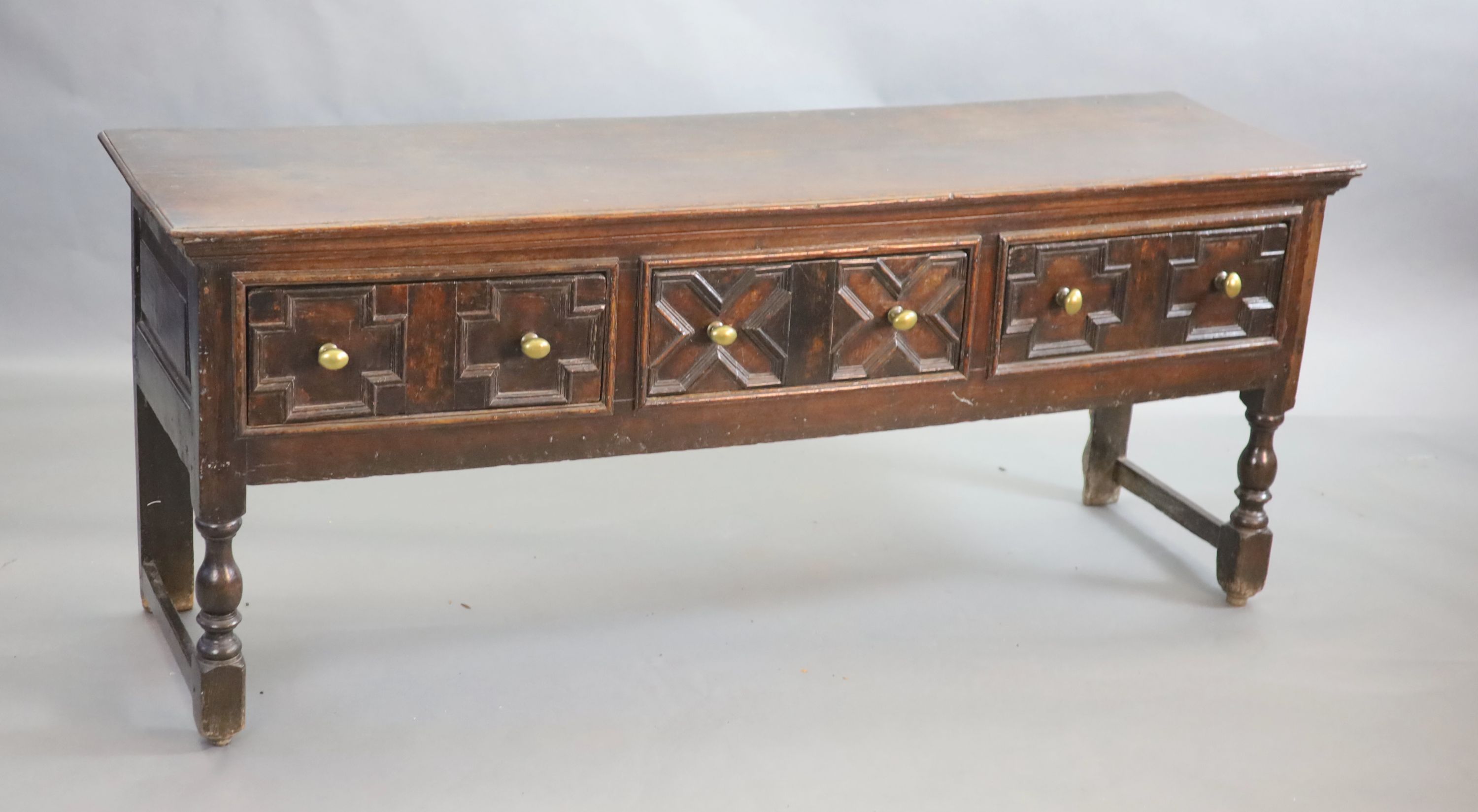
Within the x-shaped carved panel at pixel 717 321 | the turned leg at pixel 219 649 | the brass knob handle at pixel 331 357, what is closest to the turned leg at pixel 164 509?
the turned leg at pixel 219 649

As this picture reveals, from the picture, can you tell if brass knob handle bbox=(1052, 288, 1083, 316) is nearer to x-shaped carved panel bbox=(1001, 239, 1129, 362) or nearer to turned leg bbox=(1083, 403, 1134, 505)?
x-shaped carved panel bbox=(1001, 239, 1129, 362)

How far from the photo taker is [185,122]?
4930 millimetres

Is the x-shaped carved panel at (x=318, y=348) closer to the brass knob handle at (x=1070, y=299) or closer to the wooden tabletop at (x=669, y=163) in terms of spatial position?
the wooden tabletop at (x=669, y=163)

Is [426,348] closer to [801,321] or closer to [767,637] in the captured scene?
[801,321]

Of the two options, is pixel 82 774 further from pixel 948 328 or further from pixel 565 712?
pixel 948 328

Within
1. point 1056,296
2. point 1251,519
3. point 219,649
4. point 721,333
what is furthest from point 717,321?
point 1251,519

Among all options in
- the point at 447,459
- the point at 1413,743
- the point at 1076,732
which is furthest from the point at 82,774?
the point at 1413,743

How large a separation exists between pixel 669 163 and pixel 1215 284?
1081 mm

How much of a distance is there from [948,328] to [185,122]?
7.83ft

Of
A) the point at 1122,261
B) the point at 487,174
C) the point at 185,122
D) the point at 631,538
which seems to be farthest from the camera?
the point at 185,122

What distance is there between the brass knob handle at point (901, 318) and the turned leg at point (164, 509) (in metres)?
1.38

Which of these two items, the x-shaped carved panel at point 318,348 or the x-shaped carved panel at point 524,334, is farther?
the x-shaped carved panel at point 524,334

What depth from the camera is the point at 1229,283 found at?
3656 mm

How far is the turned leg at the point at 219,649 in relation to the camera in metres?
3.25
